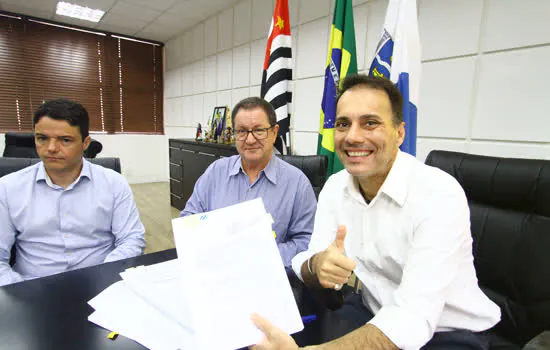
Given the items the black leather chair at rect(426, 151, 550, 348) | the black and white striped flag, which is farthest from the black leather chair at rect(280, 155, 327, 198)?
the black leather chair at rect(426, 151, 550, 348)

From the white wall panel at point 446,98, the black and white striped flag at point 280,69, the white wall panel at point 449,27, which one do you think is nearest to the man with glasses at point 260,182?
the black and white striped flag at point 280,69

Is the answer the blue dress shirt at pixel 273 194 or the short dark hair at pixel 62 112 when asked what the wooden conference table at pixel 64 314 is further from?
the short dark hair at pixel 62 112

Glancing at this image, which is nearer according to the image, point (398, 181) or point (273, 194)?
point (398, 181)

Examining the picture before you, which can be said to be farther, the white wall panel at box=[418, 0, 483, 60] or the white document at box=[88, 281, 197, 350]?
the white wall panel at box=[418, 0, 483, 60]

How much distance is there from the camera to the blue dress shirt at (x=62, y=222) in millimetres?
1197

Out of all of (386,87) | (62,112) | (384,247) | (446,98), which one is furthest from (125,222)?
(446,98)

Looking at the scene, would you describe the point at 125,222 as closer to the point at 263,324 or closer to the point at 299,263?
the point at 299,263

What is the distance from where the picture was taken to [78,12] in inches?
175

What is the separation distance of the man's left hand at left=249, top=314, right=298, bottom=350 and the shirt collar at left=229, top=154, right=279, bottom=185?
88cm

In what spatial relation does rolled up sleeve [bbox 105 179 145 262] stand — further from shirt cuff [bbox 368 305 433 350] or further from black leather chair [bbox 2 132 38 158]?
black leather chair [bbox 2 132 38 158]

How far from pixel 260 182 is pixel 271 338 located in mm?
926

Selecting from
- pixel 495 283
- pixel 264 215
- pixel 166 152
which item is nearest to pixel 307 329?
pixel 264 215

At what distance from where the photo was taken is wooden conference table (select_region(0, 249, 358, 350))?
608mm

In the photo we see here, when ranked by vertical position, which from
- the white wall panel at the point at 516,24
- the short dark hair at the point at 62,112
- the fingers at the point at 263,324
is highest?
the white wall panel at the point at 516,24
